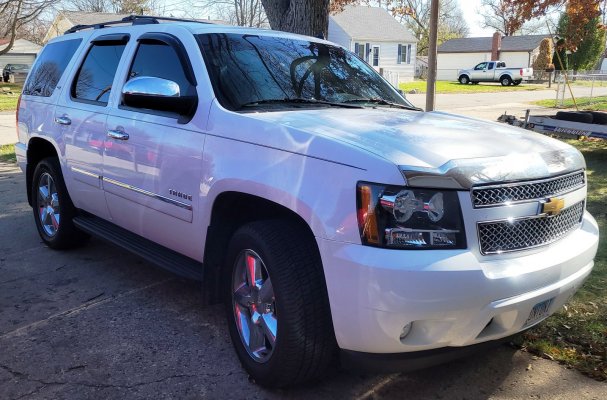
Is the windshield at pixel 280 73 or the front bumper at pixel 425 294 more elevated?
the windshield at pixel 280 73

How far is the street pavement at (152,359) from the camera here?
122 inches

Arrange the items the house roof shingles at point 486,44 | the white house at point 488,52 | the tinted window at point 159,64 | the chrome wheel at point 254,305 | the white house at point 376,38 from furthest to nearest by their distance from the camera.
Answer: the house roof shingles at point 486,44 → the white house at point 488,52 → the white house at point 376,38 → the tinted window at point 159,64 → the chrome wheel at point 254,305

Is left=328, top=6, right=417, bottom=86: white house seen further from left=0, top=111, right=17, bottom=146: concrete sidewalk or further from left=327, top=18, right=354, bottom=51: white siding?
left=0, top=111, right=17, bottom=146: concrete sidewalk

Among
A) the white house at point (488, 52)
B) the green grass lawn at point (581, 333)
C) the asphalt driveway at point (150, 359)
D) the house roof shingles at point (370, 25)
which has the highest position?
the house roof shingles at point (370, 25)

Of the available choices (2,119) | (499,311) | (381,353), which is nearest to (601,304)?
(499,311)

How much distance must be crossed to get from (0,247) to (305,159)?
14.0 ft

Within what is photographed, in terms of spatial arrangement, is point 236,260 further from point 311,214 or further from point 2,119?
point 2,119

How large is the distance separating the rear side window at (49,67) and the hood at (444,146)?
287cm

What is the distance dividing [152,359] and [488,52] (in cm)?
6547

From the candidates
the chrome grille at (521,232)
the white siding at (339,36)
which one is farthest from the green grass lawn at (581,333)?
the white siding at (339,36)

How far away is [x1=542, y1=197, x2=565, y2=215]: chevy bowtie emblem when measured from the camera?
277 cm

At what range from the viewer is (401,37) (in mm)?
47781

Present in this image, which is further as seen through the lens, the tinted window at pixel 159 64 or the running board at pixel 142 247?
the tinted window at pixel 159 64

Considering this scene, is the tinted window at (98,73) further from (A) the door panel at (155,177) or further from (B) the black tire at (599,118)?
(B) the black tire at (599,118)
